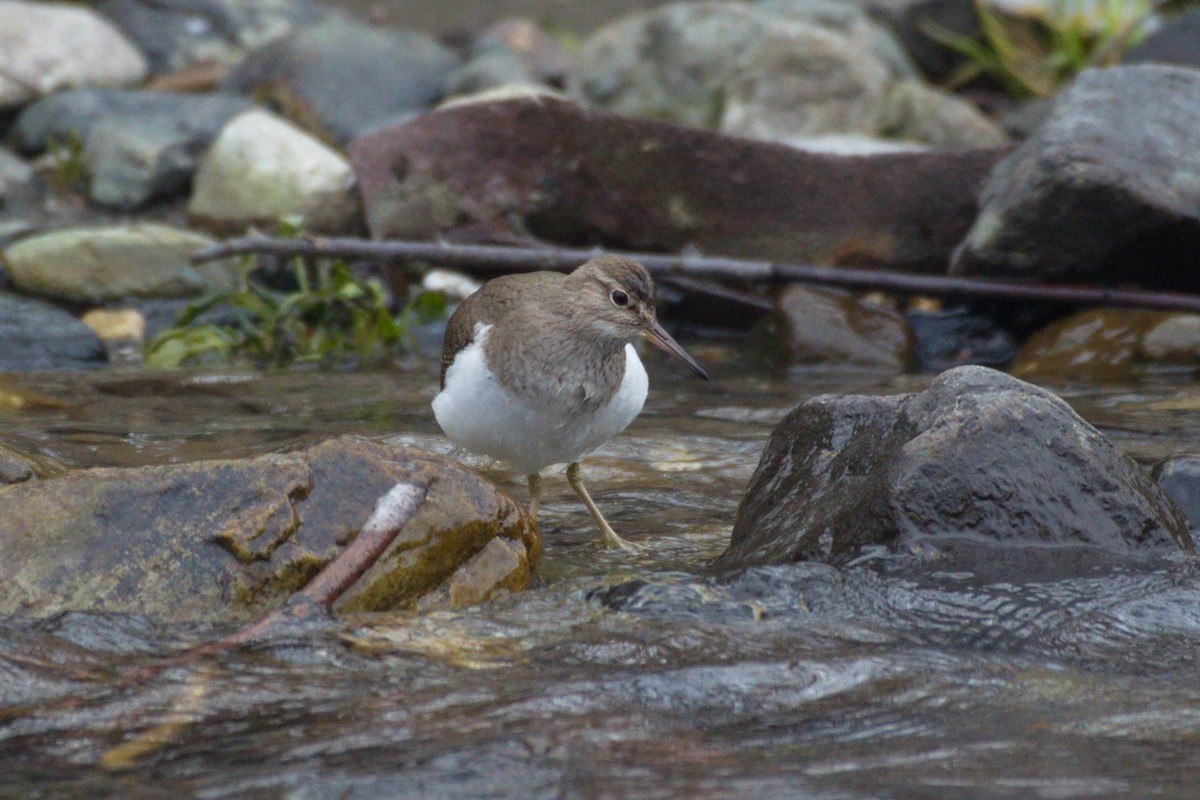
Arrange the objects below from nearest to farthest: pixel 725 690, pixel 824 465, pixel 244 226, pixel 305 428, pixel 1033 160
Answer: pixel 725 690 → pixel 824 465 → pixel 305 428 → pixel 1033 160 → pixel 244 226

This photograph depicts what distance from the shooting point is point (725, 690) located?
143 inches

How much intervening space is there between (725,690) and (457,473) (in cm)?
131

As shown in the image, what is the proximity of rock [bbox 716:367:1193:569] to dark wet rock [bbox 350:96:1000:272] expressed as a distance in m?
4.77

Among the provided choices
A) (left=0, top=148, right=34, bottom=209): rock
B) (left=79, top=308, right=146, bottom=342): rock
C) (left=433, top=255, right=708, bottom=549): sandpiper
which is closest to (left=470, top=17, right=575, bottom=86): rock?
(left=0, top=148, right=34, bottom=209): rock

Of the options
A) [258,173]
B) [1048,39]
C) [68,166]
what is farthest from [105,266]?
[1048,39]

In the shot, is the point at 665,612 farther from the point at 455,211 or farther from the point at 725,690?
the point at 455,211

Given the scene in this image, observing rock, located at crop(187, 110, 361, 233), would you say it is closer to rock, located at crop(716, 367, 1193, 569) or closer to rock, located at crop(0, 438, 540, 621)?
rock, located at crop(0, 438, 540, 621)

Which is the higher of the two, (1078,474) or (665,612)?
(1078,474)

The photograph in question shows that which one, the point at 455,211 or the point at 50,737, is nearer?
the point at 50,737

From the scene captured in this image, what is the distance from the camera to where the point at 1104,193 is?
767cm

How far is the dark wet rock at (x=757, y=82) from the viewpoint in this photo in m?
11.9

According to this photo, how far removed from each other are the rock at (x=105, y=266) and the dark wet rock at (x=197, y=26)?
5.85m

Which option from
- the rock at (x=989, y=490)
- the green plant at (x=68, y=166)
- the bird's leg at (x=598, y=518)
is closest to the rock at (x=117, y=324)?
the green plant at (x=68, y=166)

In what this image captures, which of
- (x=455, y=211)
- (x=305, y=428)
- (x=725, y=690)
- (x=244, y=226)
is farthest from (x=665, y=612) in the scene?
(x=244, y=226)
